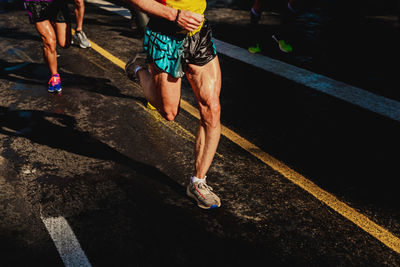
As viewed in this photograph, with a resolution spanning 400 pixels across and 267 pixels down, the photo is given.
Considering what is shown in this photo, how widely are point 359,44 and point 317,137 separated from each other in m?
3.92

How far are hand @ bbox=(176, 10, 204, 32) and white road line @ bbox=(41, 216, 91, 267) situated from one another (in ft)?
Result: 4.97

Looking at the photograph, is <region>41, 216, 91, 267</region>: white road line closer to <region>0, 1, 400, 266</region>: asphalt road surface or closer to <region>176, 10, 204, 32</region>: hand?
<region>0, 1, 400, 266</region>: asphalt road surface

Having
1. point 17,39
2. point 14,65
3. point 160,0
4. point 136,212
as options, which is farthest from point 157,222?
point 17,39

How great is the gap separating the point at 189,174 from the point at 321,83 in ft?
9.28

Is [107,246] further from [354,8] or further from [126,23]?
[354,8]

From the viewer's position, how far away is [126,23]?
26.1 feet

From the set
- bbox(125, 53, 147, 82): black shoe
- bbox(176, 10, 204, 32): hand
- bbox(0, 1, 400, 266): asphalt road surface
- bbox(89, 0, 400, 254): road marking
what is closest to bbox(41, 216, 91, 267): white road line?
bbox(0, 1, 400, 266): asphalt road surface

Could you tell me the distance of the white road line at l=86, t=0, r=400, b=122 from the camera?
4.44 metres

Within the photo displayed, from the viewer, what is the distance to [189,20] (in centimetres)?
234

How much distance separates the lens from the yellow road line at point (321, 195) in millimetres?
2521

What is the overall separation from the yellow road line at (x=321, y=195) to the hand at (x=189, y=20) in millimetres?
1472

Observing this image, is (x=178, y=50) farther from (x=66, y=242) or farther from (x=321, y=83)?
(x=321, y=83)

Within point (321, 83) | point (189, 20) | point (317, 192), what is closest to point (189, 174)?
point (317, 192)

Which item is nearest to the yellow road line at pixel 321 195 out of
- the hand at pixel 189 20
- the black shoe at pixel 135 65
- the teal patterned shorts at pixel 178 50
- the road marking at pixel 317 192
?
the road marking at pixel 317 192
